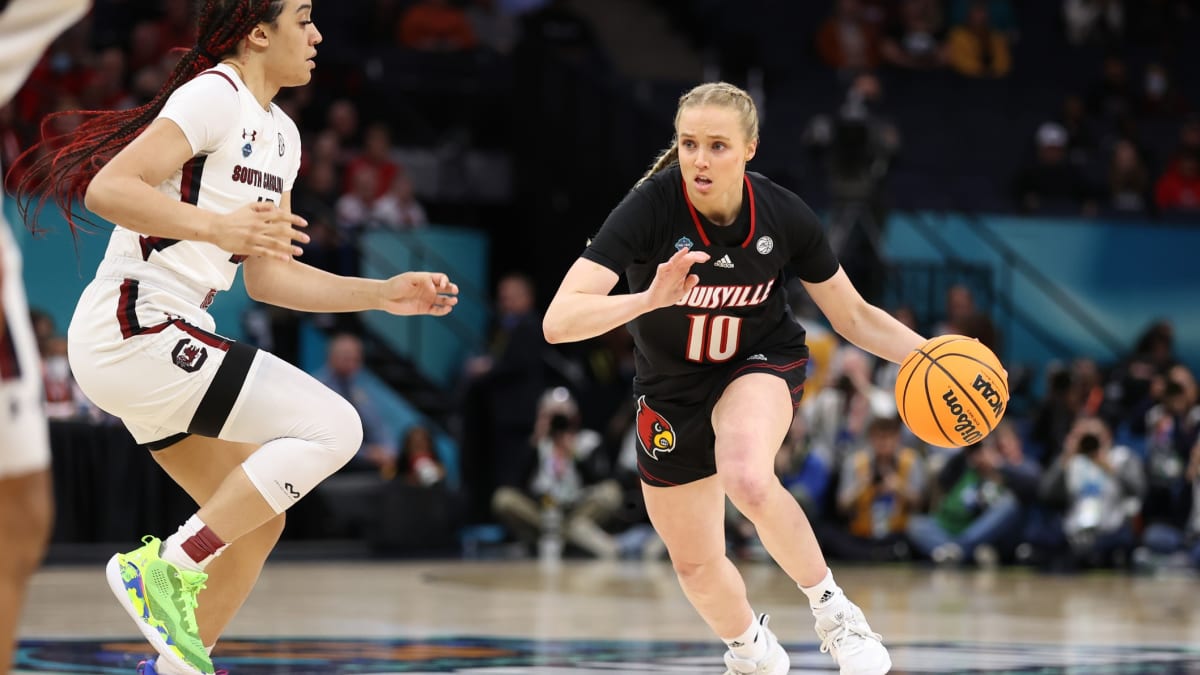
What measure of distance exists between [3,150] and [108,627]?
256 inches

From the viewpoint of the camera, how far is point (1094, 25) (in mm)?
21047

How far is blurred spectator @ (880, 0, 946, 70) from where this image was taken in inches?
782

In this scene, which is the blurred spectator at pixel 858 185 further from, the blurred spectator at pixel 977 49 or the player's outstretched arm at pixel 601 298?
the player's outstretched arm at pixel 601 298

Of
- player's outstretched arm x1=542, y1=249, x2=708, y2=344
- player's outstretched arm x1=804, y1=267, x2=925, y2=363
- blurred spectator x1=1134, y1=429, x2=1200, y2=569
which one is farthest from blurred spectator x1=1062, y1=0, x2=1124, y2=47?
player's outstretched arm x1=542, y1=249, x2=708, y2=344

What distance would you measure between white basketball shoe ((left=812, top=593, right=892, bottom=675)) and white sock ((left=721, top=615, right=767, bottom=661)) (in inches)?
8.6

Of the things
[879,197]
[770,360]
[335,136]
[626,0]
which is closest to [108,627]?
[770,360]

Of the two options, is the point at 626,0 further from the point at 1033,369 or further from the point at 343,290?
the point at 343,290

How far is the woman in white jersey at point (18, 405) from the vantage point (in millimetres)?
3262

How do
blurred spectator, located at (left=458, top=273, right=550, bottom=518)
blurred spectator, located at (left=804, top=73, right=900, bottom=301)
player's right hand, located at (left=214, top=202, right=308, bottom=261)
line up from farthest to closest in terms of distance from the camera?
blurred spectator, located at (left=804, top=73, right=900, bottom=301) → blurred spectator, located at (left=458, top=273, right=550, bottom=518) → player's right hand, located at (left=214, top=202, right=308, bottom=261)

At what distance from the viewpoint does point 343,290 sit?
16.8ft

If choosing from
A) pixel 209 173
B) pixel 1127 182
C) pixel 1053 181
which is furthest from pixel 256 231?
pixel 1127 182

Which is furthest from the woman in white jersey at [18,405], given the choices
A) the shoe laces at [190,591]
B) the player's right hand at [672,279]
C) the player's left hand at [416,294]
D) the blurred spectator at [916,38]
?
the blurred spectator at [916,38]

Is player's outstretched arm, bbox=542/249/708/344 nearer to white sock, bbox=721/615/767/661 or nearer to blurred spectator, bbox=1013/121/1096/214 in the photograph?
white sock, bbox=721/615/767/661

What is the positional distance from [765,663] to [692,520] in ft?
1.77
